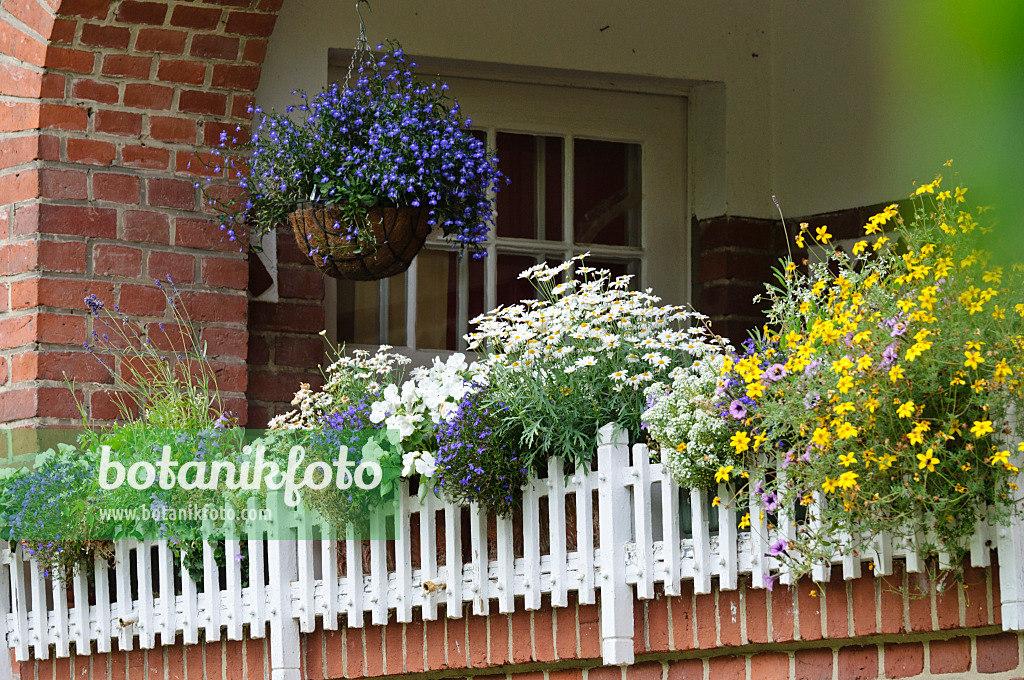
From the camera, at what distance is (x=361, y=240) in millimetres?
3781

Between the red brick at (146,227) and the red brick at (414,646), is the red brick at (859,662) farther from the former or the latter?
the red brick at (146,227)

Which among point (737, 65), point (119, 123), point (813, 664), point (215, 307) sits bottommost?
point (813, 664)

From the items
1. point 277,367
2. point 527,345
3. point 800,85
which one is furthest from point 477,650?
point 800,85

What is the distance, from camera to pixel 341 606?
348 cm

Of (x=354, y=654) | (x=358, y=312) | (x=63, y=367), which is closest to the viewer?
(x=354, y=654)

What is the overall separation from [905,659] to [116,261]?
282 centimetres

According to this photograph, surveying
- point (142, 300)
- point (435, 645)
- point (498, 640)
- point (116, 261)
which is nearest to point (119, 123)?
point (116, 261)

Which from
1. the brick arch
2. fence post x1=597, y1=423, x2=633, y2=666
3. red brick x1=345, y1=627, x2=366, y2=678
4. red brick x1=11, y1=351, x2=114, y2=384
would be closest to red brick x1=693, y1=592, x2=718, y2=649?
fence post x1=597, y1=423, x2=633, y2=666

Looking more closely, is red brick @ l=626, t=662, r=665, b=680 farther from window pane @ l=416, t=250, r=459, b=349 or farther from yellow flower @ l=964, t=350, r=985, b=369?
window pane @ l=416, t=250, r=459, b=349

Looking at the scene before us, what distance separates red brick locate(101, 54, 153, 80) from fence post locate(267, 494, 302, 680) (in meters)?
1.60

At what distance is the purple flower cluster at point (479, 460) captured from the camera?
304 centimetres

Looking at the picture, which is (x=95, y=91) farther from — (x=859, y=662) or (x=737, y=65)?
(x=859, y=662)

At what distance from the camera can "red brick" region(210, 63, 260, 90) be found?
4316 mm

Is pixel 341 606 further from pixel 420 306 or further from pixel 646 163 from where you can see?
pixel 646 163
